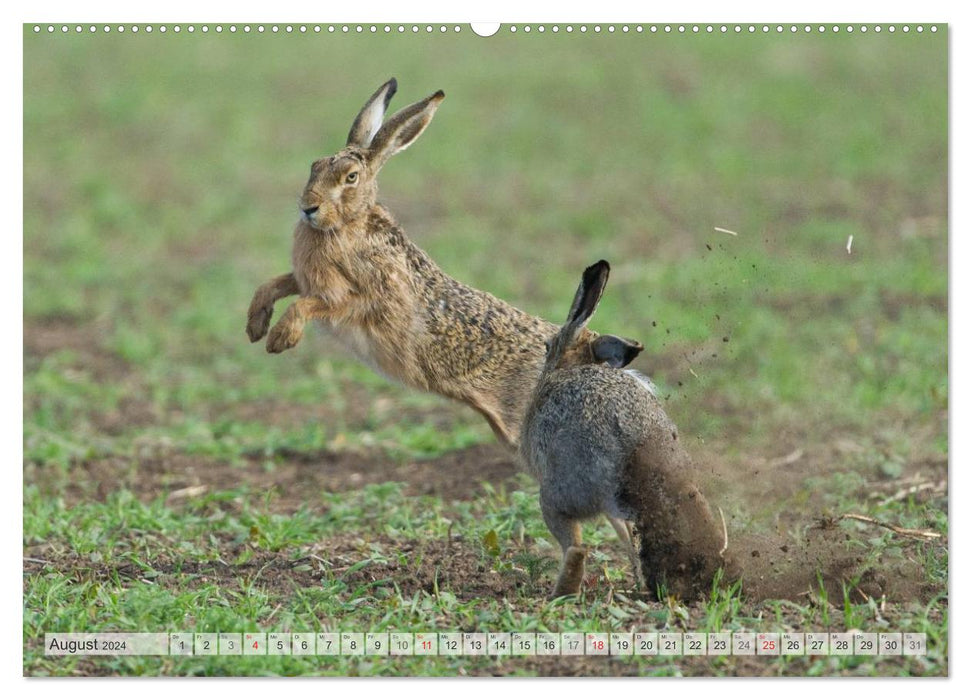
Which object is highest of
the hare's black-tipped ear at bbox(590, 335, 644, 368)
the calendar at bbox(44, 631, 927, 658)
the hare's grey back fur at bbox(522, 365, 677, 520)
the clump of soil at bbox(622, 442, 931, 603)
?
the hare's black-tipped ear at bbox(590, 335, 644, 368)

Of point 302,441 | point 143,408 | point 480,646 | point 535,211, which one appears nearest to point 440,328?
point 480,646

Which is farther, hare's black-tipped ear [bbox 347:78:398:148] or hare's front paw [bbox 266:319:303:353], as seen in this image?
→ hare's black-tipped ear [bbox 347:78:398:148]

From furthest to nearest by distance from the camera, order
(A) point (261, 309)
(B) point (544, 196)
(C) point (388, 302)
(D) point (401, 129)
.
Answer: (B) point (544, 196) → (C) point (388, 302) → (A) point (261, 309) → (D) point (401, 129)

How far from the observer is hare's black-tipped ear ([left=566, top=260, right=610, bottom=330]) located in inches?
205

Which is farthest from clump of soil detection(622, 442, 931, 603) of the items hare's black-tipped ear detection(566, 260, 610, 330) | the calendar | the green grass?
hare's black-tipped ear detection(566, 260, 610, 330)

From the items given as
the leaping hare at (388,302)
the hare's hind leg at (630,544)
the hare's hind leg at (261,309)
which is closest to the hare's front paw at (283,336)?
the leaping hare at (388,302)

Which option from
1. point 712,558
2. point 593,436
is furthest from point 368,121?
point 712,558

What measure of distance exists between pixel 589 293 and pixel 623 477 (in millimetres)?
726

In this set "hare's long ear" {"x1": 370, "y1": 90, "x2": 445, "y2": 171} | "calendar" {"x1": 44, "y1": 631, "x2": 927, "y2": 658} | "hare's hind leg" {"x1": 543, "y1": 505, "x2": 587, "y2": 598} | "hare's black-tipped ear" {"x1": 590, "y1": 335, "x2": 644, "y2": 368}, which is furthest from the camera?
"hare's long ear" {"x1": 370, "y1": 90, "x2": 445, "y2": 171}

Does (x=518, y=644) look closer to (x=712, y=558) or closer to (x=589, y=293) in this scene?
(x=712, y=558)

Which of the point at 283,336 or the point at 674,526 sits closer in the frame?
the point at 674,526

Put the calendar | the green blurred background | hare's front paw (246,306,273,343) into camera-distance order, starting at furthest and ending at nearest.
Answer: the green blurred background
hare's front paw (246,306,273,343)
the calendar

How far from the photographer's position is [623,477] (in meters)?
5.00

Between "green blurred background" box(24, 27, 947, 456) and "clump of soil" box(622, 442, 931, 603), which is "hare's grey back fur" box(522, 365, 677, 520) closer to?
"clump of soil" box(622, 442, 931, 603)
